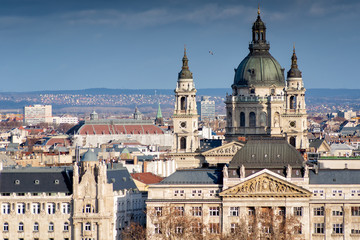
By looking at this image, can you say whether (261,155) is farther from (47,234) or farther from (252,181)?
(47,234)

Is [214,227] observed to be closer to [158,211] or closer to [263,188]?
[158,211]

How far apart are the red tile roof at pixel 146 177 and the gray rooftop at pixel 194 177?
64.4ft

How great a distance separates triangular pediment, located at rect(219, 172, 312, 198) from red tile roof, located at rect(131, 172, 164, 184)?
24281 mm

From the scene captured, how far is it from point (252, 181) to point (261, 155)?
13.2 feet

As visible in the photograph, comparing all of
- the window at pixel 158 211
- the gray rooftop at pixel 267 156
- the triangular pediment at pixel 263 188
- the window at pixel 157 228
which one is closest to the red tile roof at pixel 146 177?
the gray rooftop at pixel 267 156

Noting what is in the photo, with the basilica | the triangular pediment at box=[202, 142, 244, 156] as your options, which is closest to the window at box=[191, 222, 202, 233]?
the basilica

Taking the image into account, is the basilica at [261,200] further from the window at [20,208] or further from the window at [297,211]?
the window at [20,208]

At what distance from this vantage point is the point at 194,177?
482ft

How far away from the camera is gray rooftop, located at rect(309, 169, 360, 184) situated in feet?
473

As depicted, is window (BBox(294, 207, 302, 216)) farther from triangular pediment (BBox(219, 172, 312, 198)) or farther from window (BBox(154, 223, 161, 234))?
window (BBox(154, 223, 161, 234))

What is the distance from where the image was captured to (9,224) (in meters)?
146

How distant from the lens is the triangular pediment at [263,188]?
14412 centimetres

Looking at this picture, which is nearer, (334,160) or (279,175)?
(279,175)

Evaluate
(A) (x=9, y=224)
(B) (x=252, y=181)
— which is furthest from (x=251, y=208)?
(A) (x=9, y=224)
